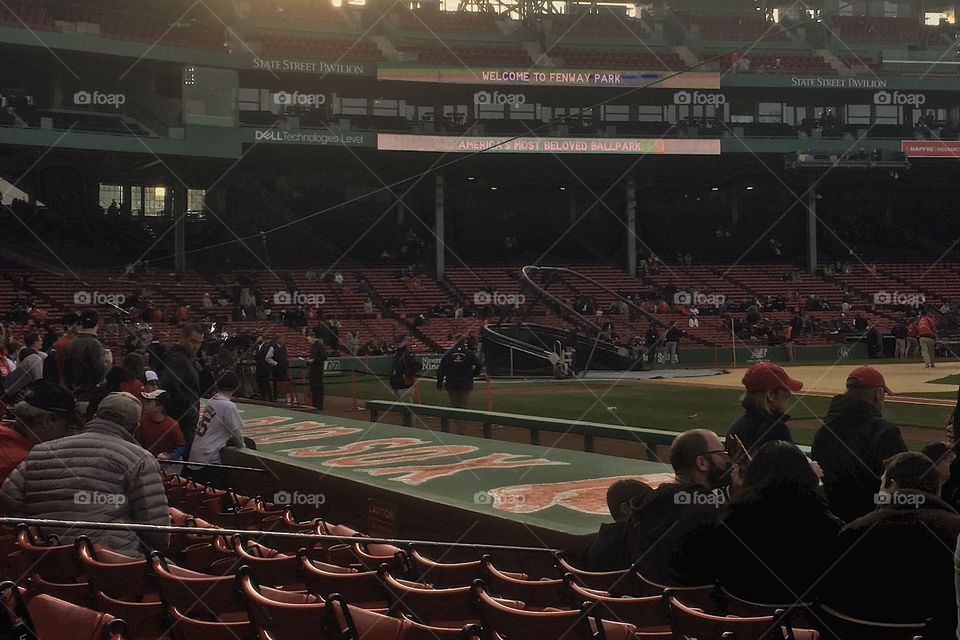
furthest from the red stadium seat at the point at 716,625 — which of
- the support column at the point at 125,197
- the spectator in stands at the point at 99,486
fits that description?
the support column at the point at 125,197

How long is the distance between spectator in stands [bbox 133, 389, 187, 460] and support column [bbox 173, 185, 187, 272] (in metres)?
34.4

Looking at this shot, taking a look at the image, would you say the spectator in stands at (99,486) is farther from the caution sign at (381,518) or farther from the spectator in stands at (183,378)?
the spectator in stands at (183,378)

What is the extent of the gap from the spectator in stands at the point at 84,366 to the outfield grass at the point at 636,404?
9.38m

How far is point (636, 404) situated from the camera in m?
21.2

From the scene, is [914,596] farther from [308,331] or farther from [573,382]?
[308,331]

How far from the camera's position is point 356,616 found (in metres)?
3.86

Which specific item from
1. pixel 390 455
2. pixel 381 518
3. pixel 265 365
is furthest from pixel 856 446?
pixel 265 365

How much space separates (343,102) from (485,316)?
53.5 feet

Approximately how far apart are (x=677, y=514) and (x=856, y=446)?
69.2 inches

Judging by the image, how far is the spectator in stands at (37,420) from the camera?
6.48m

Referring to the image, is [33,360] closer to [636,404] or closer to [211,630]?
[211,630]

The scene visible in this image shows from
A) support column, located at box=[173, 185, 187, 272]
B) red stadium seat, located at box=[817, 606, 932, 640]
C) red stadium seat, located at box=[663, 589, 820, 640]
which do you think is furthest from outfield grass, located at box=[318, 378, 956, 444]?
support column, located at box=[173, 185, 187, 272]

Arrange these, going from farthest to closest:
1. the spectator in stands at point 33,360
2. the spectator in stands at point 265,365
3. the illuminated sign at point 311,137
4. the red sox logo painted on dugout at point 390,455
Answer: the illuminated sign at point 311,137, the spectator in stands at point 265,365, the spectator in stands at point 33,360, the red sox logo painted on dugout at point 390,455

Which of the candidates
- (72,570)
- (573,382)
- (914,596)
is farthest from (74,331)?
(573,382)
